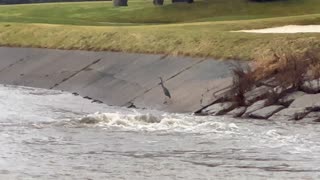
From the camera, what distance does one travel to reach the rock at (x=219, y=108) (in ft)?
78.0

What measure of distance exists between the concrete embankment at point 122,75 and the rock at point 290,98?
2138 mm

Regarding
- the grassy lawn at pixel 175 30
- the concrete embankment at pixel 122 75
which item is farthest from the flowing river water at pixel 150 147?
the grassy lawn at pixel 175 30

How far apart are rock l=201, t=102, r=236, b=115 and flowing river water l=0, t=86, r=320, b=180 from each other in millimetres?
654

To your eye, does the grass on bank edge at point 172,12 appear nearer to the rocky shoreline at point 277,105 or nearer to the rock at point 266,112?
the rocky shoreline at point 277,105

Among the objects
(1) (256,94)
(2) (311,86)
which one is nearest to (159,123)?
(1) (256,94)

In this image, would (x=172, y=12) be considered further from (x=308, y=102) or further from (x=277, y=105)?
(x=308, y=102)

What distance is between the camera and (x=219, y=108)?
78.8 ft

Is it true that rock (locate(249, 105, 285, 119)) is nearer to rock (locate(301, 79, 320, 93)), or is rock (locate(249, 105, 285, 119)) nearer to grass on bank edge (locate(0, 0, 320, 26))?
rock (locate(301, 79, 320, 93))

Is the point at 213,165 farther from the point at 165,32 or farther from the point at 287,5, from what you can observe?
the point at 287,5

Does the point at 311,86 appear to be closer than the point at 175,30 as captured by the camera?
Yes

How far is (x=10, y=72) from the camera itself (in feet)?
113

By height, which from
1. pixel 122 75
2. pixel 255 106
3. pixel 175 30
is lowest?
pixel 122 75

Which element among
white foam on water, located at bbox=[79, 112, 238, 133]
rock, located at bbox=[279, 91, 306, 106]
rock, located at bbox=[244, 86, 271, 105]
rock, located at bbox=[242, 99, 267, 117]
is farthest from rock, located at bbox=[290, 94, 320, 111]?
white foam on water, located at bbox=[79, 112, 238, 133]

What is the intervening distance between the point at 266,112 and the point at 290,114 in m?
0.65
